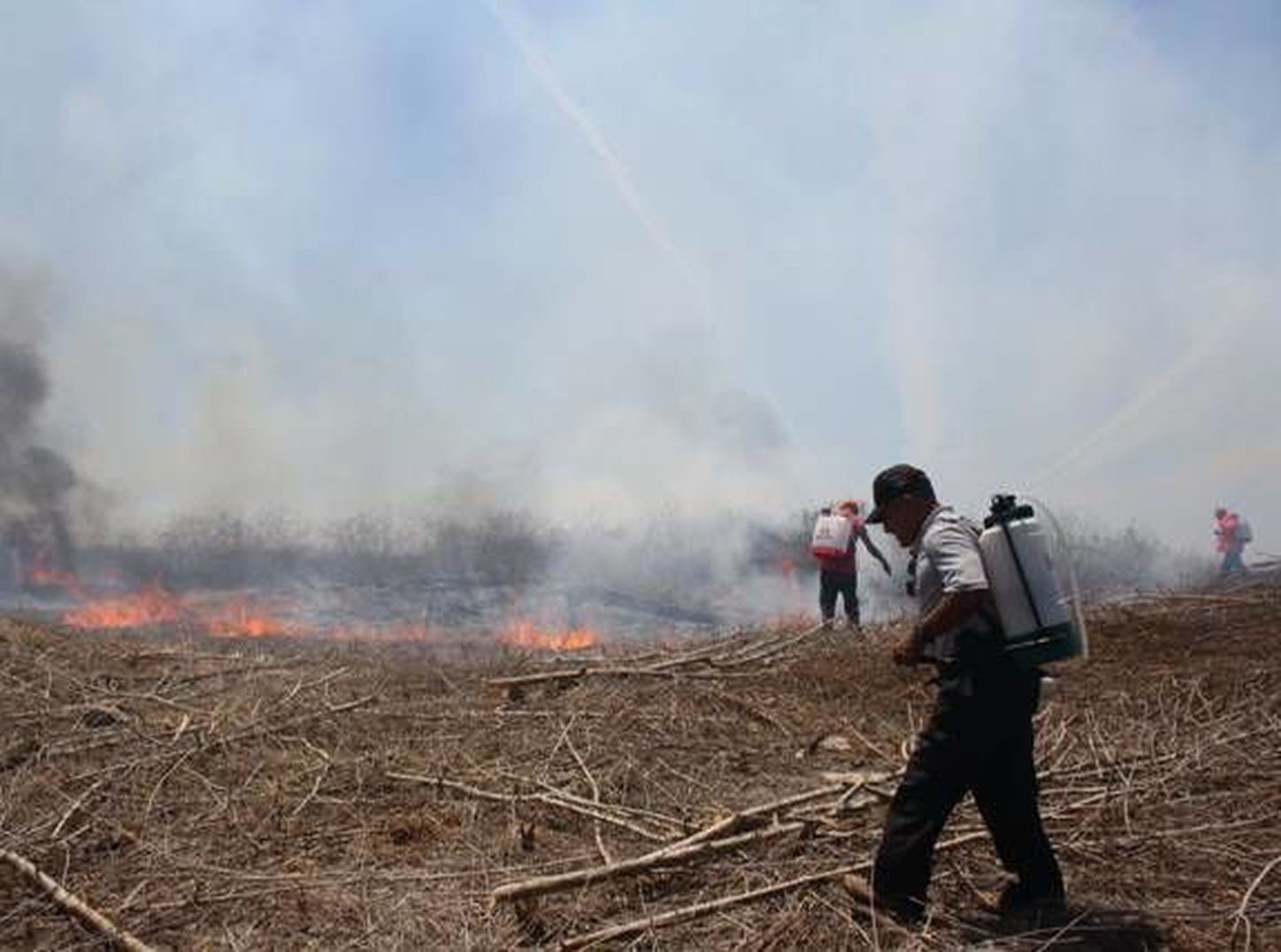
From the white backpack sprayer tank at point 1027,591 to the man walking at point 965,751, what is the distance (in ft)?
0.21

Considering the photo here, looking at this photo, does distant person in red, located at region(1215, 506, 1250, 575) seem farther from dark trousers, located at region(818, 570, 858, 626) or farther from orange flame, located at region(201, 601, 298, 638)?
orange flame, located at region(201, 601, 298, 638)

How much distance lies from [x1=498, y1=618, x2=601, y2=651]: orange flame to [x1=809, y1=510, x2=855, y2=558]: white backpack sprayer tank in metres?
4.27

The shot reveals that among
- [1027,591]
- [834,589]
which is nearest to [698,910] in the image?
[1027,591]

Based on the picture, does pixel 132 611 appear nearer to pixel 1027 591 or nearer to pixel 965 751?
pixel 965 751

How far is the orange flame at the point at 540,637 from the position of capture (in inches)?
653

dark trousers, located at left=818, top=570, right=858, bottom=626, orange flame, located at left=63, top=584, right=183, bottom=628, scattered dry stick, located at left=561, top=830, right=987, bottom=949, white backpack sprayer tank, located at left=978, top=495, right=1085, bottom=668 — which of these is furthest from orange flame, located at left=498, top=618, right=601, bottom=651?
white backpack sprayer tank, located at left=978, top=495, right=1085, bottom=668

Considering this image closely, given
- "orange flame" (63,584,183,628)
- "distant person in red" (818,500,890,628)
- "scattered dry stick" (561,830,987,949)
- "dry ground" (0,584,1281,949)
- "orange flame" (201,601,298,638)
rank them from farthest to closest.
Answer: "orange flame" (63,584,183,628) < "orange flame" (201,601,298,638) < "distant person in red" (818,500,890,628) < "dry ground" (0,584,1281,949) < "scattered dry stick" (561,830,987,949)

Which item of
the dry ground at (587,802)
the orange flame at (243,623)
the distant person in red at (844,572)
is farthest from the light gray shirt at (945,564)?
the orange flame at (243,623)

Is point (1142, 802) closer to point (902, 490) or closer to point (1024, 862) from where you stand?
point (1024, 862)

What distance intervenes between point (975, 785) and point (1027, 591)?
0.76 m

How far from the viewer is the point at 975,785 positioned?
4105mm

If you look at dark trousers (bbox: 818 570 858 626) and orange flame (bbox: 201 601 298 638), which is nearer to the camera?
dark trousers (bbox: 818 570 858 626)

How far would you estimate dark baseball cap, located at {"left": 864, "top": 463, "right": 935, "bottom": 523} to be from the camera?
14.1ft

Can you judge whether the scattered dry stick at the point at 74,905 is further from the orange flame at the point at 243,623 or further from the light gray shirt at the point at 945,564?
the orange flame at the point at 243,623
